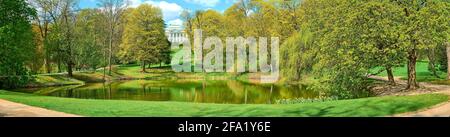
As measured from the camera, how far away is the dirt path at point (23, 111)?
12516mm

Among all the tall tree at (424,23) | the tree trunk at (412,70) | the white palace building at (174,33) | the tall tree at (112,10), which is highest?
the tall tree at (112,10)

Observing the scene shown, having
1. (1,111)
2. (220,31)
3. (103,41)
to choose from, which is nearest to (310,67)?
(1,111)

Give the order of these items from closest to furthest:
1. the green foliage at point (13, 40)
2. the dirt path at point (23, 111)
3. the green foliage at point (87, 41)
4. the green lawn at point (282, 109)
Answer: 1. the dirt path at point (23, 111)
2. the green lawn at point (282, 109)
3. the green foliage at point (13, 40)
4. the green foliage at point (87, 41)

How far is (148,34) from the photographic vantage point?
52.2 meters

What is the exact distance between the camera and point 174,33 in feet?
195

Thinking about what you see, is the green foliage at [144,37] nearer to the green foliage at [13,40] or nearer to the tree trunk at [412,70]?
the green foliage at [13,40]

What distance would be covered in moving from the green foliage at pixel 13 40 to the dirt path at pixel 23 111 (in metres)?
11.8

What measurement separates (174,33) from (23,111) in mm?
46673

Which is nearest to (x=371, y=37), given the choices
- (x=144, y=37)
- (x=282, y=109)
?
(x=282, y=109)

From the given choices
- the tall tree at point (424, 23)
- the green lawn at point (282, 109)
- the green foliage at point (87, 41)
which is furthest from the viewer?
the green foliage at point (87, 41)

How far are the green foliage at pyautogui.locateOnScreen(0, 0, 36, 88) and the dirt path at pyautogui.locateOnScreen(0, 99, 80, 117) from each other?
464 inches

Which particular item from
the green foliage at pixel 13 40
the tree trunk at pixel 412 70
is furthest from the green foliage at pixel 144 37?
the tree trunk at pixel 412 70
